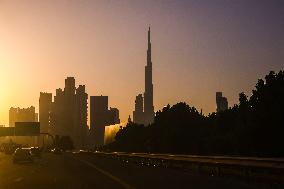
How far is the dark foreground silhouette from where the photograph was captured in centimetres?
6094

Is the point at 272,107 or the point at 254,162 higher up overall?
the point at 272,107

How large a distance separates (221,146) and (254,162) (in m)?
53.0

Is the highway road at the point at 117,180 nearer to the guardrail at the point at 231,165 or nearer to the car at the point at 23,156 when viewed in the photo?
the guardrail at the point at 231,165

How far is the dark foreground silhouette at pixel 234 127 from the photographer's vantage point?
60.9 meters

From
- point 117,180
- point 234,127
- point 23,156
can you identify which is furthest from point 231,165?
point 234,127

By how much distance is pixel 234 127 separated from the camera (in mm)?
89812

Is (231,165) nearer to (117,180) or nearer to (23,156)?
(117,180)

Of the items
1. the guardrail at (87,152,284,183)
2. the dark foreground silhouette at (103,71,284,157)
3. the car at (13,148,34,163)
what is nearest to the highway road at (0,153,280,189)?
the guardrail at (87,152,284,183)

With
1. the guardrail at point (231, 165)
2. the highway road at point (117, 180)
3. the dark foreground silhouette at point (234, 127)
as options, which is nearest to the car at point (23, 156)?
the guardrail at point (231, 165)

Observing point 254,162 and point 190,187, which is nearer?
point 190,187

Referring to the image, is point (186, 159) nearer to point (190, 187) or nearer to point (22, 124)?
point (190, 187)

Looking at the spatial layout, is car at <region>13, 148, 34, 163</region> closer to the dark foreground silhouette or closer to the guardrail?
the guardrail

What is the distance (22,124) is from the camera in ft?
392

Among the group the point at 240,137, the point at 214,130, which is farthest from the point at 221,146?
the point at 214,130
